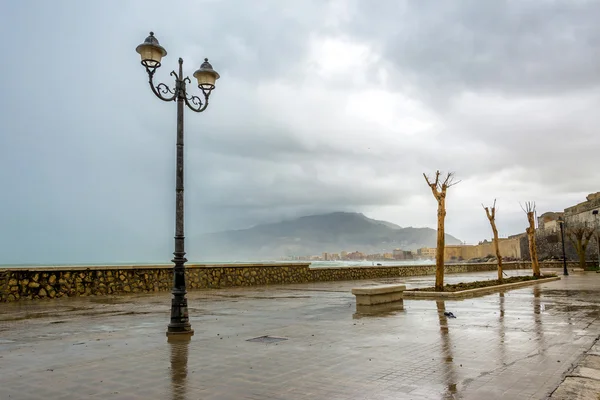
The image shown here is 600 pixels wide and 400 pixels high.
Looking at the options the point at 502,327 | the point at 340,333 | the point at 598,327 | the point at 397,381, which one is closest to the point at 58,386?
the point at 397,381

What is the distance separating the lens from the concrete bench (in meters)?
12.0

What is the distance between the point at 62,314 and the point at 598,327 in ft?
40.4

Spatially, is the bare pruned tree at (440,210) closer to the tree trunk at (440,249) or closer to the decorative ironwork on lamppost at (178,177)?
the tree trunk at (440,249)

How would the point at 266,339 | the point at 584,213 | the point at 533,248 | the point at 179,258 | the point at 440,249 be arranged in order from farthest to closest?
the point at 584,213
the point at 533,248
the point at 440,249
the point at 179,258
the point at 266,339

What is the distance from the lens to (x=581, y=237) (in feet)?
149

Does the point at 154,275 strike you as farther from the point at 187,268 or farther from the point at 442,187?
the point at 442,187

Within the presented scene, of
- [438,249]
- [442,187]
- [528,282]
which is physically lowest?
[528,282]

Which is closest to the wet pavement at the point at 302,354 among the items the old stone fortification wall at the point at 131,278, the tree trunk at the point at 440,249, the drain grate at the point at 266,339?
the drain grate at the point at 266,339

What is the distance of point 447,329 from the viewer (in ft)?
28.0

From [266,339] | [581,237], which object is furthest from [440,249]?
[581,237]

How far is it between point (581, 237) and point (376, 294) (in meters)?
42.2

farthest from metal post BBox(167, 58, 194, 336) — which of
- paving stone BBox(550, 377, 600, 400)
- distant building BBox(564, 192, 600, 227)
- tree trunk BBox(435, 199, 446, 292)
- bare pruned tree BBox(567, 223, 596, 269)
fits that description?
distant building BBox(564, 192, 600, 227)

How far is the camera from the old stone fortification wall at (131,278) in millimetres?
16344

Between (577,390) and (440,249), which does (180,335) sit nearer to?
(577,390)
